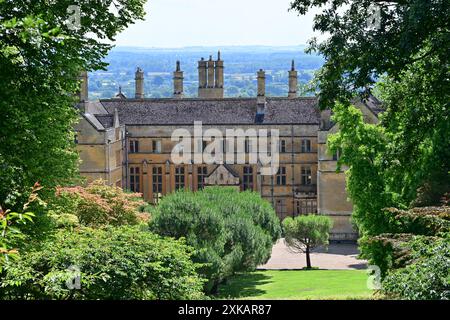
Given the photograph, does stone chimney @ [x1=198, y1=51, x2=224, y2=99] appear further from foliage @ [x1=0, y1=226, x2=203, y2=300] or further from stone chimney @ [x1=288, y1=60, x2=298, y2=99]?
foliage @ [x1=0, y1=226, x2=203, y2=300]

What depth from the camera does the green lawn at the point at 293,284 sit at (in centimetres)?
3453

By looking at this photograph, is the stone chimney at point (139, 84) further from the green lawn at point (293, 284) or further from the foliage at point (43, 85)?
the foliage at point (43, 85)

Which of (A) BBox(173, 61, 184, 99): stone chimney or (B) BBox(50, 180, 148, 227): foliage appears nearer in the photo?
(B) BBox(50, 180, 148, 227): foliage

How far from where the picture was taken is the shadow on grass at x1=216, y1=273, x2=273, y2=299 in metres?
36.7

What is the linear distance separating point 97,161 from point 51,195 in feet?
114

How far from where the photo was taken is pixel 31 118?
20188 millimetres

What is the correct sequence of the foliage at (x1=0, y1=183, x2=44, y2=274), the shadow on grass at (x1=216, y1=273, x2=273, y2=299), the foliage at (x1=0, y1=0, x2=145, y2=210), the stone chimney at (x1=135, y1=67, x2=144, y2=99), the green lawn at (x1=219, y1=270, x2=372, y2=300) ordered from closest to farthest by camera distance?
the foliage at (x1=0, y1=183, x2=44, y2=274), the foliage at (x1=0, y1=0, x2=145, y2=210), the green lawn at (x1=219, y1=270, x2=372, y2=300), the shadow on grass at (x1=216, y1=273, x2=273, y2=299), the stone chimney at (x1=135, y1=67, x2=144, y2=99)

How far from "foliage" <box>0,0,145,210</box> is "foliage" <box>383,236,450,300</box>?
8.39 meters

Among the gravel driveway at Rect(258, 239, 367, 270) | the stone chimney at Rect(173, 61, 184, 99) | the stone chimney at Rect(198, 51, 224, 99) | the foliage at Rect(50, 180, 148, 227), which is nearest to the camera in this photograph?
the foliage at Rect(50, 180, 148, 227)

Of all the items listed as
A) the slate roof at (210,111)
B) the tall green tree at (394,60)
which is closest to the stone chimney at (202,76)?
the slate roof at (210,111)

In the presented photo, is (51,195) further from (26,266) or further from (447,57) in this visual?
(447,57)

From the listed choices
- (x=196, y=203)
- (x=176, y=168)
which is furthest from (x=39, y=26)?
(x=176, y=168)

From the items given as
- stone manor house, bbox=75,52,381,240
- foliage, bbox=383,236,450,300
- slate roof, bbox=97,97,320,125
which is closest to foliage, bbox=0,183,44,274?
foliage, bbox=383,236,450,300

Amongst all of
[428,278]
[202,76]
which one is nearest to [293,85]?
[202,76]
